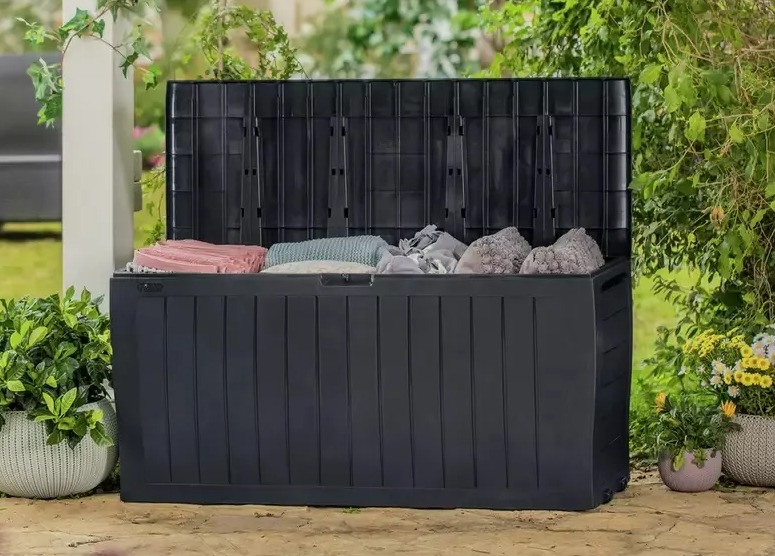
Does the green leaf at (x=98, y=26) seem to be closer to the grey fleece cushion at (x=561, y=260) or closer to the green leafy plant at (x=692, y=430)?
the grey fleece cushion at (x=561, y=260)

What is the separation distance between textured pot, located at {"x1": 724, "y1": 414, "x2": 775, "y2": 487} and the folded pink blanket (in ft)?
4.36

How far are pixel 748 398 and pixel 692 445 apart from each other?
0.78 feet

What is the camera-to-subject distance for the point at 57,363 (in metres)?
3.11

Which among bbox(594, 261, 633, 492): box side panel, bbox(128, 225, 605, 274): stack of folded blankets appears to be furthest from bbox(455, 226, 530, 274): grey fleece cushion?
bbox(594, 261, 633, 492): box side panel

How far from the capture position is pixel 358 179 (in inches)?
135

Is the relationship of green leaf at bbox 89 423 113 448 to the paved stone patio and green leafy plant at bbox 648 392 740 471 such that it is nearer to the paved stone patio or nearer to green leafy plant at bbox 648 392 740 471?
the paved stone patio

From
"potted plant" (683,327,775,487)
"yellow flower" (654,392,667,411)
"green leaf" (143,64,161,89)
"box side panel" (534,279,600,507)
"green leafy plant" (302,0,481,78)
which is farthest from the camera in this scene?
"green leafy plant" (302,0,481,78)

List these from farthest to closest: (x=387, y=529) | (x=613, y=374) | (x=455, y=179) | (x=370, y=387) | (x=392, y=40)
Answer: (x=392, y=40) → (x=455, y=179) → (x=613, y=374) → (x=370, y=387) → (x=387, y=529)

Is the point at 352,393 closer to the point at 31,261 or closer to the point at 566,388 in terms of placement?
the point at 566,388

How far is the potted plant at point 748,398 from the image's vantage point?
319 centimetres

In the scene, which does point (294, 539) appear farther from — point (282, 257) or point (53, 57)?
point (53, 57)

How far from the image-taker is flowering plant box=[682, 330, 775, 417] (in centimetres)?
321

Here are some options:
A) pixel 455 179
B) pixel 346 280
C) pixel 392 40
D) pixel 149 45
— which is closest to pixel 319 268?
pixel 346 280

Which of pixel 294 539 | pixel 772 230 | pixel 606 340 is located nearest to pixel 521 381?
pixel 606 340
